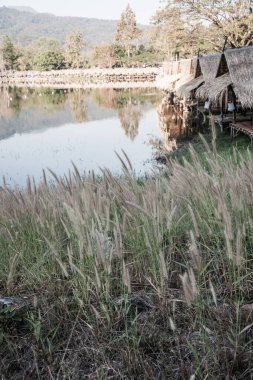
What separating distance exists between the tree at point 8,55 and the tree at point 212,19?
71482 mm

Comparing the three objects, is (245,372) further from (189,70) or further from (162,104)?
(162,104)

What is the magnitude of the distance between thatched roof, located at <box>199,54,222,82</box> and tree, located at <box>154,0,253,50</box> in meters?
9.83

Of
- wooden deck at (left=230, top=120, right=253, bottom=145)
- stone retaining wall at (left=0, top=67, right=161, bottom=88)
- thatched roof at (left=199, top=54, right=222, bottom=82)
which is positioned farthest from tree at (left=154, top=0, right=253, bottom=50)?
stone retaining wall at (left=0, top=67, right=161, bottom=88)

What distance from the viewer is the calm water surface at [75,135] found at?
47.4ft

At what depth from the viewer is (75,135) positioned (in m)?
21.3

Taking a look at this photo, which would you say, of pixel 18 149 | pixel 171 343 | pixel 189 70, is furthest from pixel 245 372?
pixel 189 70

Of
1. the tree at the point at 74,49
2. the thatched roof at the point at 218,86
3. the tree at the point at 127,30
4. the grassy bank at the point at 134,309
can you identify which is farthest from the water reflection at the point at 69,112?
the tree at the point at 74,49

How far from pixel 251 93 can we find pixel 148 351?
11.9m

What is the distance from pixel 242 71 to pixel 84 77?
194ft

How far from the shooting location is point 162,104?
30.6m

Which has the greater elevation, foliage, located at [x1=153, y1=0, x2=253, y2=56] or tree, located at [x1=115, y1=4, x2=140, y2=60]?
tree, located at [x1=115, y1=4, x2=140, y2=60]

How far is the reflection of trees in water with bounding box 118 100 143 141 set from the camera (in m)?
21.0

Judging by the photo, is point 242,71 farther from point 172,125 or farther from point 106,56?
point 106,56

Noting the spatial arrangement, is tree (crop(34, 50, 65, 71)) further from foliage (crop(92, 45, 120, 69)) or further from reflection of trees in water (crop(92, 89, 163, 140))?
reflection of trees in water (crop(92, 89, 163, 140))
